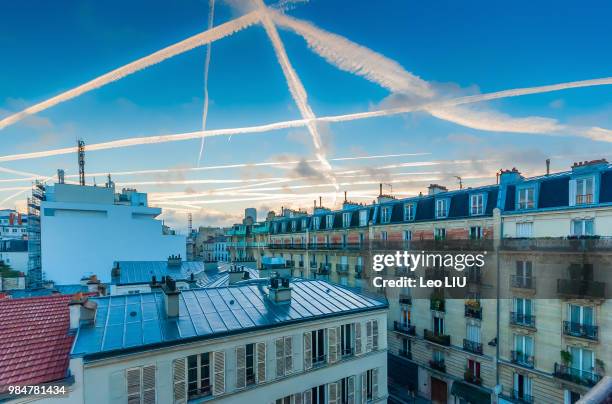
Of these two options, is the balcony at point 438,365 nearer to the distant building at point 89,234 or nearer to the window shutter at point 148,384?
the window shutter at point 148,384

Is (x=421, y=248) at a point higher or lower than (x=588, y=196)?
lower

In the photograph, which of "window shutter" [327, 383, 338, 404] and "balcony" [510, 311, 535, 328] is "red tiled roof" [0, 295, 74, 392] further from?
"balcony" [510, 311, 535, 328]

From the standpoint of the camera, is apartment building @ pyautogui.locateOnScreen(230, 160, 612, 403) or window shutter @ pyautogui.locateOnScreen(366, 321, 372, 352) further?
apartment building @ pyautogui.locateOnScreen(230, 160, 612, 403)

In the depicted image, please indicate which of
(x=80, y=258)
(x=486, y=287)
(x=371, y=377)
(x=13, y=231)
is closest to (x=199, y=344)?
(x=371, y=377)

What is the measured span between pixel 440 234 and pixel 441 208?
7.75 feet

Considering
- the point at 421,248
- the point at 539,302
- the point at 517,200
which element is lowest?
the point at 539,302

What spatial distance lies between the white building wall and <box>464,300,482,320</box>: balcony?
4289cm

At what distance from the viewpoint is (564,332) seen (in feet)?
64.9

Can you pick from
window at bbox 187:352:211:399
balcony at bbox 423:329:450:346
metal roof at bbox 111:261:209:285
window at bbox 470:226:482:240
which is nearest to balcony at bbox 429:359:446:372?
balcony at bbox 423:329:450:346

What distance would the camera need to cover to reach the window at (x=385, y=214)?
3371cm

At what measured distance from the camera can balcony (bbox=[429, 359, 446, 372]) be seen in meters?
26.4

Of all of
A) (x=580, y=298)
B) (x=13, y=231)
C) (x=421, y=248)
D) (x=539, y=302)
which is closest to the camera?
(x=580, y=298)

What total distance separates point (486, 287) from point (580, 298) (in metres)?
5.71

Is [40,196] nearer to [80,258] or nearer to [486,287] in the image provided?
[80,258]
